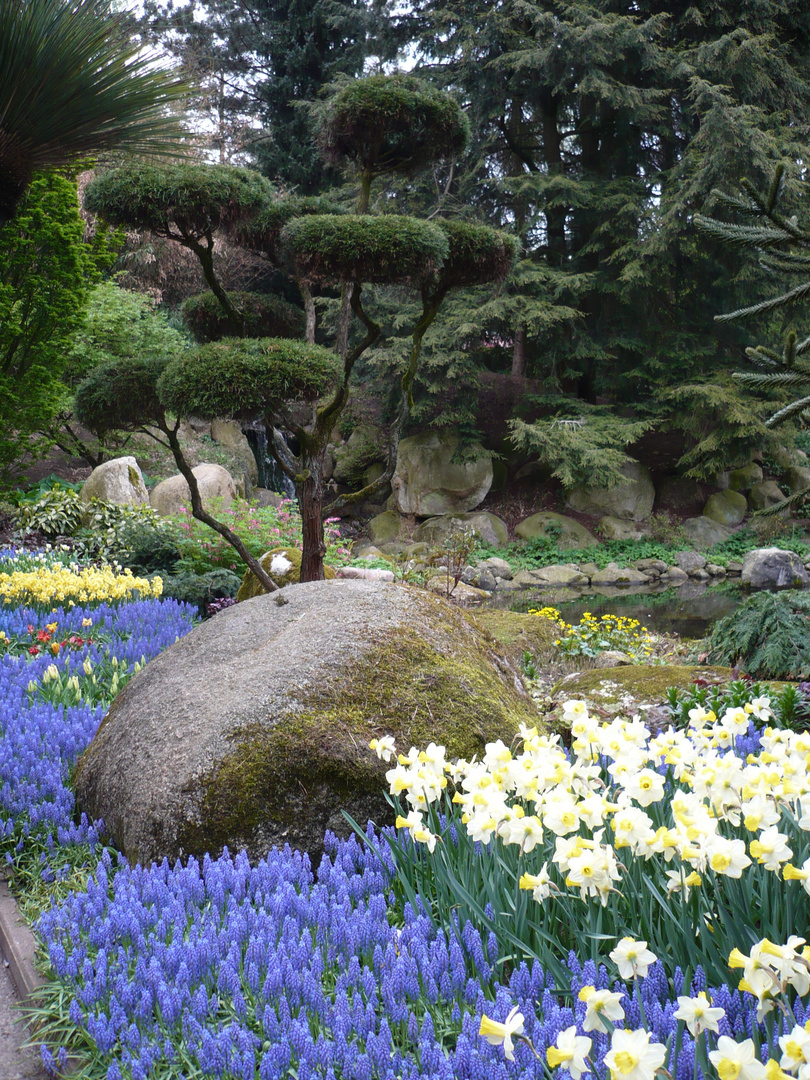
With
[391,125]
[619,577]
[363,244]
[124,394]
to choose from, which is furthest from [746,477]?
[124,394]

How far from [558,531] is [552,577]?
6.60 feet

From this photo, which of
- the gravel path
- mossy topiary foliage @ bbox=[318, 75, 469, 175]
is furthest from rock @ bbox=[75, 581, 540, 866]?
mossy topiary foliage @ bbox=[318, 75, 469, 175]

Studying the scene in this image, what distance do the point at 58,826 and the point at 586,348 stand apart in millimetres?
16211

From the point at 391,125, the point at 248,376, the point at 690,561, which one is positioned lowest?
the point at 690,561

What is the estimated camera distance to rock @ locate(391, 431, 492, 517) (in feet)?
57.1

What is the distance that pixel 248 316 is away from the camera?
7145mm

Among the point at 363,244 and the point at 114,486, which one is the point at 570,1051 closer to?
the point at 363,244

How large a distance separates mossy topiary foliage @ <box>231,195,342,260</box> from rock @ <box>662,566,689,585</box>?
11612 mm

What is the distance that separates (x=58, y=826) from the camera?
286cm

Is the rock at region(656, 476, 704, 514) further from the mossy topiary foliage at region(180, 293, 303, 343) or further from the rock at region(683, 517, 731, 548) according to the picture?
the mossy topiary foliage at region(180, 293, 303, 343)

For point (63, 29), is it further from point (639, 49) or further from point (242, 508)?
point (639, 49)

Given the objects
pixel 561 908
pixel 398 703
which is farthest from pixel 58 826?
pixel 561 908

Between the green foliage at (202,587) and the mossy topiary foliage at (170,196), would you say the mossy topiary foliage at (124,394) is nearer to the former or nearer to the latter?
the mossy topiary foliage at (170,196)

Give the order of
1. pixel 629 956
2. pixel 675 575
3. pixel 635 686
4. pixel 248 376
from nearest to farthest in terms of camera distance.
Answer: pixel 629 956 → pixel 635 686 → pixel 248 376 → pixel 675 575
